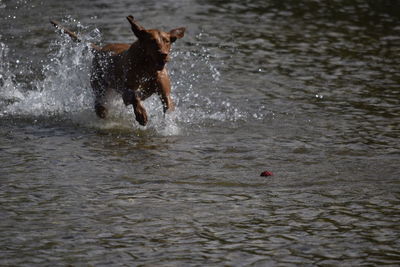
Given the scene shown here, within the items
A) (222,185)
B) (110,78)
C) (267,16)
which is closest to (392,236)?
(222,185)

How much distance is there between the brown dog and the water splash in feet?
0.66

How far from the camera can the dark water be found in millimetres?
5051

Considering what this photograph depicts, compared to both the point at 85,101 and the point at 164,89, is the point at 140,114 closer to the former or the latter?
the point at 164,89

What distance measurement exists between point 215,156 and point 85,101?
214 cm

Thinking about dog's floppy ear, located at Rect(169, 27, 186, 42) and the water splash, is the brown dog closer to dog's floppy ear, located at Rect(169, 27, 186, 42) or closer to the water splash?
dog's floppy ear, located at Rect(169, 27, 186, 42)

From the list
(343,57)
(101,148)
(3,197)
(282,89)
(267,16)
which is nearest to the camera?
(3,197)

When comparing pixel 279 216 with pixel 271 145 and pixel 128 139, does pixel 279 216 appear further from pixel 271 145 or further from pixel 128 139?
pixel 128 139

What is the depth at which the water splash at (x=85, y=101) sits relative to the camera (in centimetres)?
834

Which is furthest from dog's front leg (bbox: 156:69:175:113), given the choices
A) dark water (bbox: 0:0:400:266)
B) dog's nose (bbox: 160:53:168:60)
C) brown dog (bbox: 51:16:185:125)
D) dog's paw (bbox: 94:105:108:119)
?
dog's paw (bbox: 94:105:108:119)

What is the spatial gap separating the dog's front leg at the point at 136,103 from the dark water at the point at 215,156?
0.52 ft

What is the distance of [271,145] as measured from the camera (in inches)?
289

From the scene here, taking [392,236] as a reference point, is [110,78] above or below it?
above

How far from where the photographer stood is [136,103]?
785cm

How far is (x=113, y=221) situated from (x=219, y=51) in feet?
20.6
